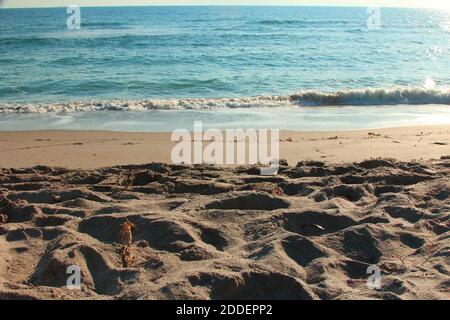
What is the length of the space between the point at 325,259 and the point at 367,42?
1002 inches

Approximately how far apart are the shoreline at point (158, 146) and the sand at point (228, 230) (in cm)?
45

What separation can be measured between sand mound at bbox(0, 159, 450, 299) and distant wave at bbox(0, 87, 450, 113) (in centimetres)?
631

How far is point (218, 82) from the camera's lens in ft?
50.2

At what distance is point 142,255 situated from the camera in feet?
11.0

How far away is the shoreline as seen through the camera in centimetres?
668
